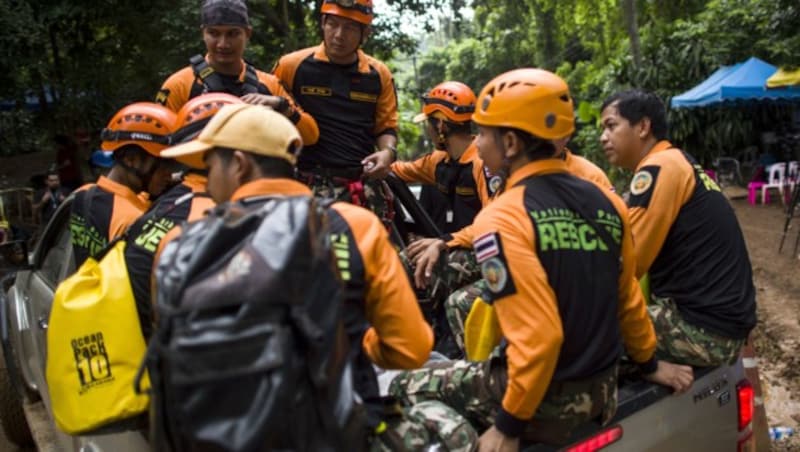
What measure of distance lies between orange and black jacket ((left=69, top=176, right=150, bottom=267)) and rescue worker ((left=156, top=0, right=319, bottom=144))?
0.77 metres

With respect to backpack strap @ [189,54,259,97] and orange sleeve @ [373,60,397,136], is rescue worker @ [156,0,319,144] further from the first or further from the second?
orange sleeve @ [373,60,397,136]

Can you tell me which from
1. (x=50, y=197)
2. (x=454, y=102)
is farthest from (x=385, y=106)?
(x=50, y=197)

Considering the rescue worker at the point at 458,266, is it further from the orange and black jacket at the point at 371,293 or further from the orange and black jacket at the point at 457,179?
the orange and black jacket at the point at 371,293

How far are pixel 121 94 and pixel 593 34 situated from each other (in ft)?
58.0

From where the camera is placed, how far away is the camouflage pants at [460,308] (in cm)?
366

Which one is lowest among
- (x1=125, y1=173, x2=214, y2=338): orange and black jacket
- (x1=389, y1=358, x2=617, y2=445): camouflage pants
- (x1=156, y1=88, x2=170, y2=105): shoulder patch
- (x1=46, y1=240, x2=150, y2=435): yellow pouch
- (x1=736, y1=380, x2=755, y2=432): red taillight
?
(x1=736, y1=380, x2=755, y2=432): red taillight

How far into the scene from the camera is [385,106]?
15.7 ft

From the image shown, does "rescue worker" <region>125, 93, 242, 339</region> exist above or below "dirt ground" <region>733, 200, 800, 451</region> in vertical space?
above

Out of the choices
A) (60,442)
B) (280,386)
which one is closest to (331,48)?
(60,442)

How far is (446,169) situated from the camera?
5012 mm

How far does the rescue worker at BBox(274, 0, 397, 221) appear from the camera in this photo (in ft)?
14.7

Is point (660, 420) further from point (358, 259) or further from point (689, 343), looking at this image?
point (358, 259)

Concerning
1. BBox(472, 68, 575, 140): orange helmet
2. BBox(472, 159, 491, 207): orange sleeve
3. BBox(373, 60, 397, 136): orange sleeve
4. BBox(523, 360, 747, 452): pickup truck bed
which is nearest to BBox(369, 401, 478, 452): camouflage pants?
BBox(523, 360, 747, 452): pickup truck bed

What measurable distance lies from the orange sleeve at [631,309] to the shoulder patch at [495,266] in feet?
1.76
